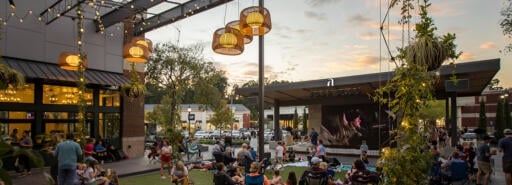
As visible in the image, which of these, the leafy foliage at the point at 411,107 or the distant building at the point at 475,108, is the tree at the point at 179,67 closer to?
the leafy foliage at the point at 411,107

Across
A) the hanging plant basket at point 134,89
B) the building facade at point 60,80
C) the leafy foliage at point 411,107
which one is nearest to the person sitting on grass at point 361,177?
the leafy foliage at point 411,107

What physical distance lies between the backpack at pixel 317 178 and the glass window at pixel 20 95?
10.7 m

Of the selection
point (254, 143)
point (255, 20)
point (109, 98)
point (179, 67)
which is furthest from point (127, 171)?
point (254, 143)

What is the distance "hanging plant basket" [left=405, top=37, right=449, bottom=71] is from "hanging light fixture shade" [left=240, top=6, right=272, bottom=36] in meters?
4.11

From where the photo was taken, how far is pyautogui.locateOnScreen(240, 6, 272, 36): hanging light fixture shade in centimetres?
804

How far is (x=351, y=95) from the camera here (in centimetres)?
2092

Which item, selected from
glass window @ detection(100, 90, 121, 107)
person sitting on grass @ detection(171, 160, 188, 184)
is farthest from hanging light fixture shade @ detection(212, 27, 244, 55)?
glass window @ detection(100, 90, 121, 107)

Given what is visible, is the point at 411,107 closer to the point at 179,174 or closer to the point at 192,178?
the point at 179,174

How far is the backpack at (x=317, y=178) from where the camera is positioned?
820cm

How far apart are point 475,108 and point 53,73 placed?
177ft

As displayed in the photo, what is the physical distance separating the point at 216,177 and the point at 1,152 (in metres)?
7.12

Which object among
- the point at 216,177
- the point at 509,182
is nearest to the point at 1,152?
the point at 216,177

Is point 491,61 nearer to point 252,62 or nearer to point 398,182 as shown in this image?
point 398,182

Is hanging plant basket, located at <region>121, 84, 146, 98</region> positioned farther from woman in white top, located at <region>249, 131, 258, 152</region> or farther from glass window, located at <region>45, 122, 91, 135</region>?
woman in white top, located at <region>249, 131, 258, 152</region>
